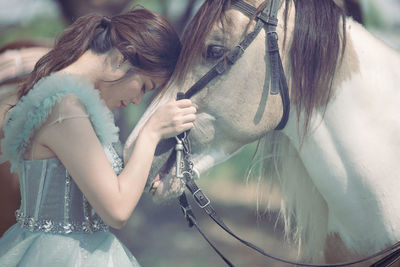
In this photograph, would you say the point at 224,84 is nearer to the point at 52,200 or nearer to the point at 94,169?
the point at 94,169

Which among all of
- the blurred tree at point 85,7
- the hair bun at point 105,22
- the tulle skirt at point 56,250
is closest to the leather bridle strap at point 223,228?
the tulle skirt at point 56,250

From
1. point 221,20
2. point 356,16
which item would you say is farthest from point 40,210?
point 356,16

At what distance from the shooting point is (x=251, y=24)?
3.90 ft

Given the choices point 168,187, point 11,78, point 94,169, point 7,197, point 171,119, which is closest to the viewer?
point 94,169

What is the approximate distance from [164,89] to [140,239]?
161 centimetres

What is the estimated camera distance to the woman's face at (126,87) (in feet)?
3.92

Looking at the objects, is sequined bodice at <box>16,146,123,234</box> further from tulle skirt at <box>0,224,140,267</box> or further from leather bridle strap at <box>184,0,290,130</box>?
leather bridle strap at <box>184,0,290,130</box>

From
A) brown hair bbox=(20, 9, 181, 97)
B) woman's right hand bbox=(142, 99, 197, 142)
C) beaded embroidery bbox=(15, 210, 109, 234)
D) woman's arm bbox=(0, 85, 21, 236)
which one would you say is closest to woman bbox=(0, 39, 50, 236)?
woman's arm bbox=(0, 85, 21, 236)

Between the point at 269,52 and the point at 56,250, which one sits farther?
the point at 269,52

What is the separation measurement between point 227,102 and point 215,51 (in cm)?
17

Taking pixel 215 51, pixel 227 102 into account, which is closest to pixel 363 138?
pixel 227 102

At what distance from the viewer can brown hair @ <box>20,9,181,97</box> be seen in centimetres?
116

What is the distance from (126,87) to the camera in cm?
121

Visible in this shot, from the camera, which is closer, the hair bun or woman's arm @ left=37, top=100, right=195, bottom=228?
woman's arm @ left=37, top=100, right=195, bottom=228
